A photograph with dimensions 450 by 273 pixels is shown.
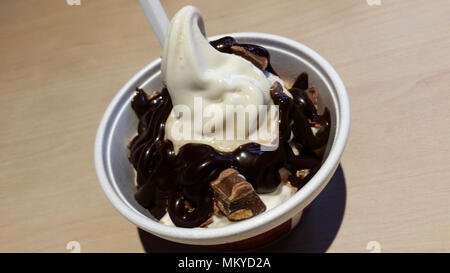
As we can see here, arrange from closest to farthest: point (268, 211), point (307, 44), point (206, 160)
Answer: point (268, 211)
point (206, 160)
point (307, 44)

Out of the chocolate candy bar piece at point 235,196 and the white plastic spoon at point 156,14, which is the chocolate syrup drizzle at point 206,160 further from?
the white plastic spoon at point 156,14

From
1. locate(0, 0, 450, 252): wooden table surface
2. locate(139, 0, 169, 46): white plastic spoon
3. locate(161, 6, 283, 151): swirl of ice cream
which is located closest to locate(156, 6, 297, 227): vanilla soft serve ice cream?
locate(161, 6, 283, 151): swirl of ice cream

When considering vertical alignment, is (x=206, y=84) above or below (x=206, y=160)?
above

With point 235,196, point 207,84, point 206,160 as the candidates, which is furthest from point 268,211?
point 207,84

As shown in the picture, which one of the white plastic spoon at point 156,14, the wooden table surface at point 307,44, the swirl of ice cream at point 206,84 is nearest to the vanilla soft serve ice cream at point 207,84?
the swirl of ice cream at point 206,84

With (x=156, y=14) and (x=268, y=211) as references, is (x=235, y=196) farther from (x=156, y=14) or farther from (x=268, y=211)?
(x=156, y=14)

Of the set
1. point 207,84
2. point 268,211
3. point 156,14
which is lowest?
point 268,211
